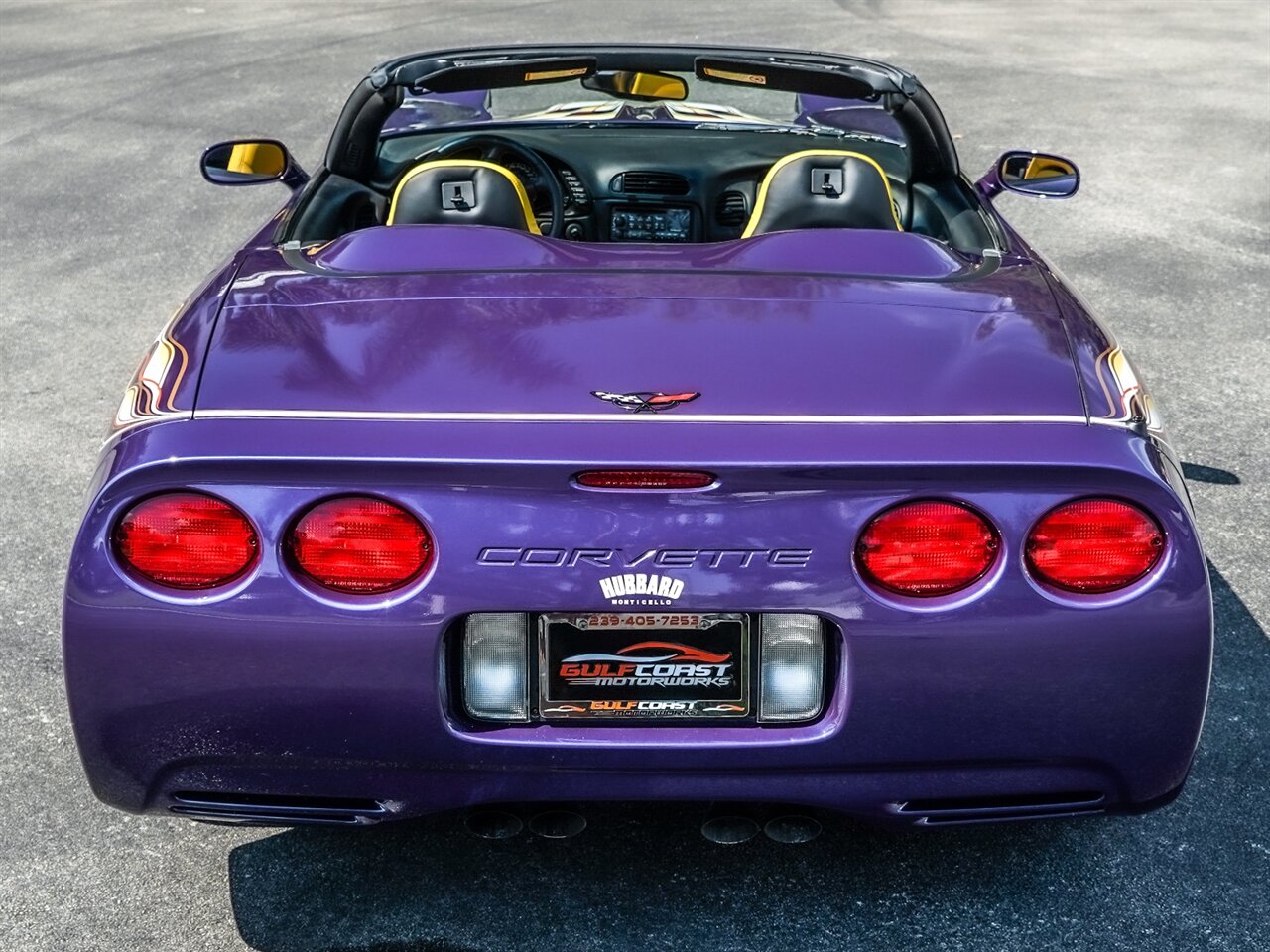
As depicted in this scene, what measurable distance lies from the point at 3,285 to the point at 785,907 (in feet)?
17.5

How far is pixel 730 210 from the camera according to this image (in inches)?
186

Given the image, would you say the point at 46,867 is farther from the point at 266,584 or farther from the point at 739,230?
the point at 739,230

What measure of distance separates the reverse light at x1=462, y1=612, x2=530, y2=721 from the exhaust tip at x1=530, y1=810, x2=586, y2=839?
1.09 feet

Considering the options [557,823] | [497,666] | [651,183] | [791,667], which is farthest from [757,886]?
[651,183]

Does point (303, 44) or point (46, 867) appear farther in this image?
point (303, 44)

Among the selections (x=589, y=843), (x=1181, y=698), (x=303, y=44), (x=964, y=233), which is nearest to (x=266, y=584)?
(x=589, y=843)

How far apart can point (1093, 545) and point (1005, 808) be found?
0.47m

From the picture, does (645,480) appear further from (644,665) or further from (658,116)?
(658,116)

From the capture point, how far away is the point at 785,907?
3.01 meters

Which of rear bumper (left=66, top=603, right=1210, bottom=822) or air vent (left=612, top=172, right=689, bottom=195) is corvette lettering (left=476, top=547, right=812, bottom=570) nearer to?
rear bumper (left=66, top=603, right=1210, bottom=822)

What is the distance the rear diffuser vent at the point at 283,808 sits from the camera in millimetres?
2693

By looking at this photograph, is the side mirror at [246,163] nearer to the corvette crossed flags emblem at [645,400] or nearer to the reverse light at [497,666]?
the corvette crossed flags emblem at [645,400]

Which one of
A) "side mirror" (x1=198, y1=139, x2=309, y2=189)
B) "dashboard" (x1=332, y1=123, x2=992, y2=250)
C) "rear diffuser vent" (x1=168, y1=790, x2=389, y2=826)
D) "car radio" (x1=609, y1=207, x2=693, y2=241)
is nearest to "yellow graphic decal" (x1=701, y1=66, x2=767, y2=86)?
"dashboard" (x1=332, y1=123, x2=992, y2=250)

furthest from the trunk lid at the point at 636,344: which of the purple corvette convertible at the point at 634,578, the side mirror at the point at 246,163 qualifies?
the side mirror at the point at 246,163
